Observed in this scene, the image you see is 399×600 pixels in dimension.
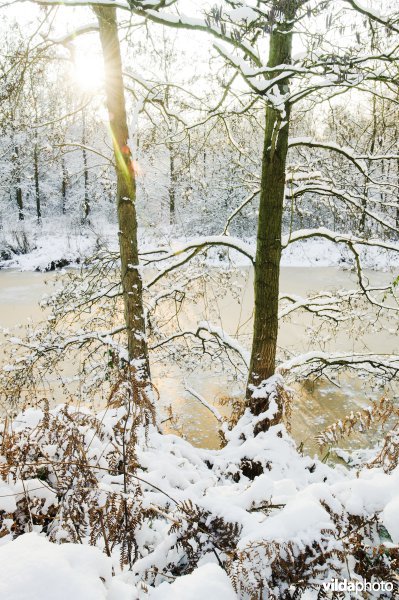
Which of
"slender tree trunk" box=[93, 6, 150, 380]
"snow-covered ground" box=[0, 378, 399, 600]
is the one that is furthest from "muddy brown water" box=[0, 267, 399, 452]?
"snow-covered ground" box=[0, 378, 399, 600]

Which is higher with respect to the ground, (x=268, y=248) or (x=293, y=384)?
(x=268, y=248)

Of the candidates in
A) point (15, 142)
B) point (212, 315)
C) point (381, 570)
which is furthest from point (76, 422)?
point (15, 142)

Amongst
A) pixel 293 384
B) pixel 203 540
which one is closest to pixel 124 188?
pixel 203 540

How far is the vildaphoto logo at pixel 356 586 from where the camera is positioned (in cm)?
145

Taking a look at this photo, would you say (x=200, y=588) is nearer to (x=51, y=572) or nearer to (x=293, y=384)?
(x=51, y=572)

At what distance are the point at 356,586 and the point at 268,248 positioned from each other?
11.7 feet

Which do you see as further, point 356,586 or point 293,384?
point 293,384

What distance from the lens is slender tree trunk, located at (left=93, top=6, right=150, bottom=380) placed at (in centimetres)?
425

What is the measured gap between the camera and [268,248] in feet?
15.0

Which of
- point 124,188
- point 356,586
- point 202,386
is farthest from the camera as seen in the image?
point 202,386

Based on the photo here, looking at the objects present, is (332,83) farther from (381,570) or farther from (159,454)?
(159,454)

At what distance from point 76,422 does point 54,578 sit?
165cm

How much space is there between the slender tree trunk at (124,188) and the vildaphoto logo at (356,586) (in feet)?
9.56

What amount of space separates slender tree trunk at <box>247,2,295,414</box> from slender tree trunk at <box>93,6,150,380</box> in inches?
57.1
